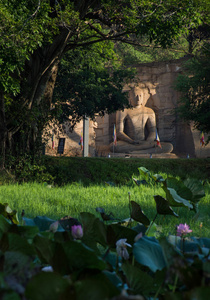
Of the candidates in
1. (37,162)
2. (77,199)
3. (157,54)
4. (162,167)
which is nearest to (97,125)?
(157,54)

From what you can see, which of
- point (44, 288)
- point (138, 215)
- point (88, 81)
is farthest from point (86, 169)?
point (44, 288)

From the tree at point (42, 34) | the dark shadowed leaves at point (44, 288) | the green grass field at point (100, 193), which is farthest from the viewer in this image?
the tree at point (42, 34)

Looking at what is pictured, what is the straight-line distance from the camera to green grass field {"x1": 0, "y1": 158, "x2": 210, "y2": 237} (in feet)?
14.9

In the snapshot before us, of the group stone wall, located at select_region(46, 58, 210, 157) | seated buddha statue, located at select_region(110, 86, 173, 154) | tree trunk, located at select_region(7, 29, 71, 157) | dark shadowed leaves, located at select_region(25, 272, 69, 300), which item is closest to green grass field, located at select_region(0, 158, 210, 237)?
tree trunk, located at select_region(7, 29, 71, 157)

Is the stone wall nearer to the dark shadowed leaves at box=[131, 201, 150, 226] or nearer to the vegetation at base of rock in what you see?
the vegetation at base of rock

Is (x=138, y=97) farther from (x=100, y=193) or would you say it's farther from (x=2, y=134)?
(x=100, y=193)

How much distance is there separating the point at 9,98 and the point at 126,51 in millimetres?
24070

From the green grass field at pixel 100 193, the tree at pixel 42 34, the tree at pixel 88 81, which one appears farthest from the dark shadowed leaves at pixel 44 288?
the tree at pixel 88 81

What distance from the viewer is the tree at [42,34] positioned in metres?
8.09

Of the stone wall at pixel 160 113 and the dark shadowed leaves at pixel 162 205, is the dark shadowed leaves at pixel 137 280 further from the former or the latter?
the stone wall at pixel 160 113

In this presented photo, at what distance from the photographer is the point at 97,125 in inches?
1138

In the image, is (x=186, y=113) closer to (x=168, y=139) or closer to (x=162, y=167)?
(x=162, y=167)

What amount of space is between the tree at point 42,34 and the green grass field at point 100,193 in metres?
1.81

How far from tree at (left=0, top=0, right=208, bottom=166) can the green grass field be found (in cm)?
181
